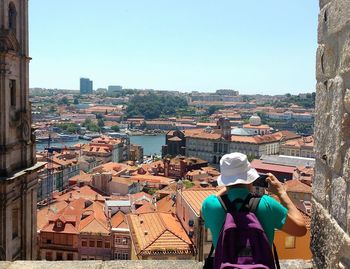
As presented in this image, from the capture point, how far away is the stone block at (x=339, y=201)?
1745 millimetres

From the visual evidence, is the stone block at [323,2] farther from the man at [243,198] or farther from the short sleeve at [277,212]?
the short sleeve at [277,212]

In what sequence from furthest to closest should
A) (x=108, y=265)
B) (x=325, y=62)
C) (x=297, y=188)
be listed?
(x=297, y=188)
(x=108, y=265)
(x=325, y=62)

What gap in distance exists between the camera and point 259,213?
1.77 m

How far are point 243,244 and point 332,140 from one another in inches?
22.5

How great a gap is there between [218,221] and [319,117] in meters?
0.67

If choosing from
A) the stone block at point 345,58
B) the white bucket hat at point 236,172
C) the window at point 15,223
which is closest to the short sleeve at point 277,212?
the white bucket hat at point 236,172

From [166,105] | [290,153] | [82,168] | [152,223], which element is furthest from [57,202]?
[166,105]

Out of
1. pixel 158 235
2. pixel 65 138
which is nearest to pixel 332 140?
pixel 158 235

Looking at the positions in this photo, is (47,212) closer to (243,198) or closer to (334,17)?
(243,198)

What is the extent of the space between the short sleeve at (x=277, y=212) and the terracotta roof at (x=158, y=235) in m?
13.1

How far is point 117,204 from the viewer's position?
24.9 meters

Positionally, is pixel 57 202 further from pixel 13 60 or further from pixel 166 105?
pixel 166 105

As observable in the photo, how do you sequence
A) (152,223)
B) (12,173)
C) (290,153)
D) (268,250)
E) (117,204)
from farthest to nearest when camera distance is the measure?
1. (290,153)
2. (117,204)
3. (152,223)
4. (12,173)
5. (268,250)

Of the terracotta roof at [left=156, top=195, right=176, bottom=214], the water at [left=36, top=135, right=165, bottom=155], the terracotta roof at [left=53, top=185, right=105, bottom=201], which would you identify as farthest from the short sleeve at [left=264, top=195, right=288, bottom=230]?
the water at [left=36, top=135, right=165, bottom=155]
